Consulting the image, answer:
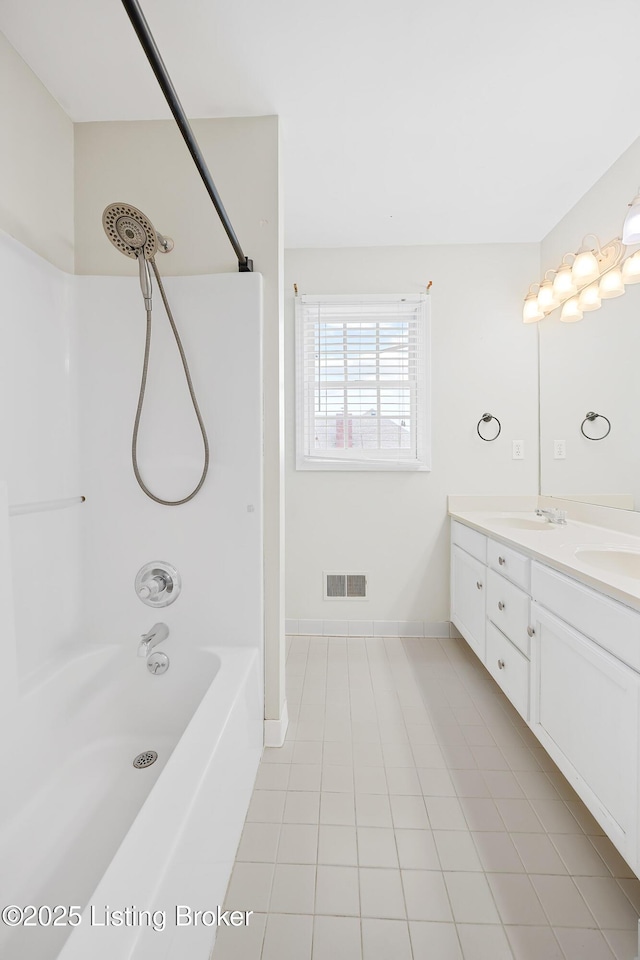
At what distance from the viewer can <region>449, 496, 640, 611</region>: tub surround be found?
4.27 feet

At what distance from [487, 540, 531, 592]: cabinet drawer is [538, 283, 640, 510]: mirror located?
0.61 metres

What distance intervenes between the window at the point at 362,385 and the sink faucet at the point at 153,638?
4.59 feet

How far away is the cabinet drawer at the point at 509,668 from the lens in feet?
5.78

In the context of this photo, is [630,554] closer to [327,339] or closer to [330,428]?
[330,428]

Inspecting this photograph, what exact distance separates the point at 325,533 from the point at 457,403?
3.76 feet

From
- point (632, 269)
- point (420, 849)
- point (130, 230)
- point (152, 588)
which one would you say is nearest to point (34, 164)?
point (130, 230)

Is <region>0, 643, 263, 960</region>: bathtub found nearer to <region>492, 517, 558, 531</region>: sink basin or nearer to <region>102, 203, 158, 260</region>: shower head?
<region>102, 203, 158, 260</region>: shower head

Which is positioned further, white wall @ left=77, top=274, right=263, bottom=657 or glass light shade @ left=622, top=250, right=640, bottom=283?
glass light shade @ left=622, top=250, right=640, bottom=283

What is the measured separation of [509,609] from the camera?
6.29ft

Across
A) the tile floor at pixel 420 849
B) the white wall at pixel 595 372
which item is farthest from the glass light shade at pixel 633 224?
the tile floor at pixel 420 849

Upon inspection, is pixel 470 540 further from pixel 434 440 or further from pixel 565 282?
pixel 565 282

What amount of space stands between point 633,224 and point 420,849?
227 cm

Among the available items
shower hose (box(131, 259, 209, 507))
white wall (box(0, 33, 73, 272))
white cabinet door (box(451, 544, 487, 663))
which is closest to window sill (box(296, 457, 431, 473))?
white cabinet door (box(451, 544, 487, 663))

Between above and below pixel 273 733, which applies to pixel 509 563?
above
